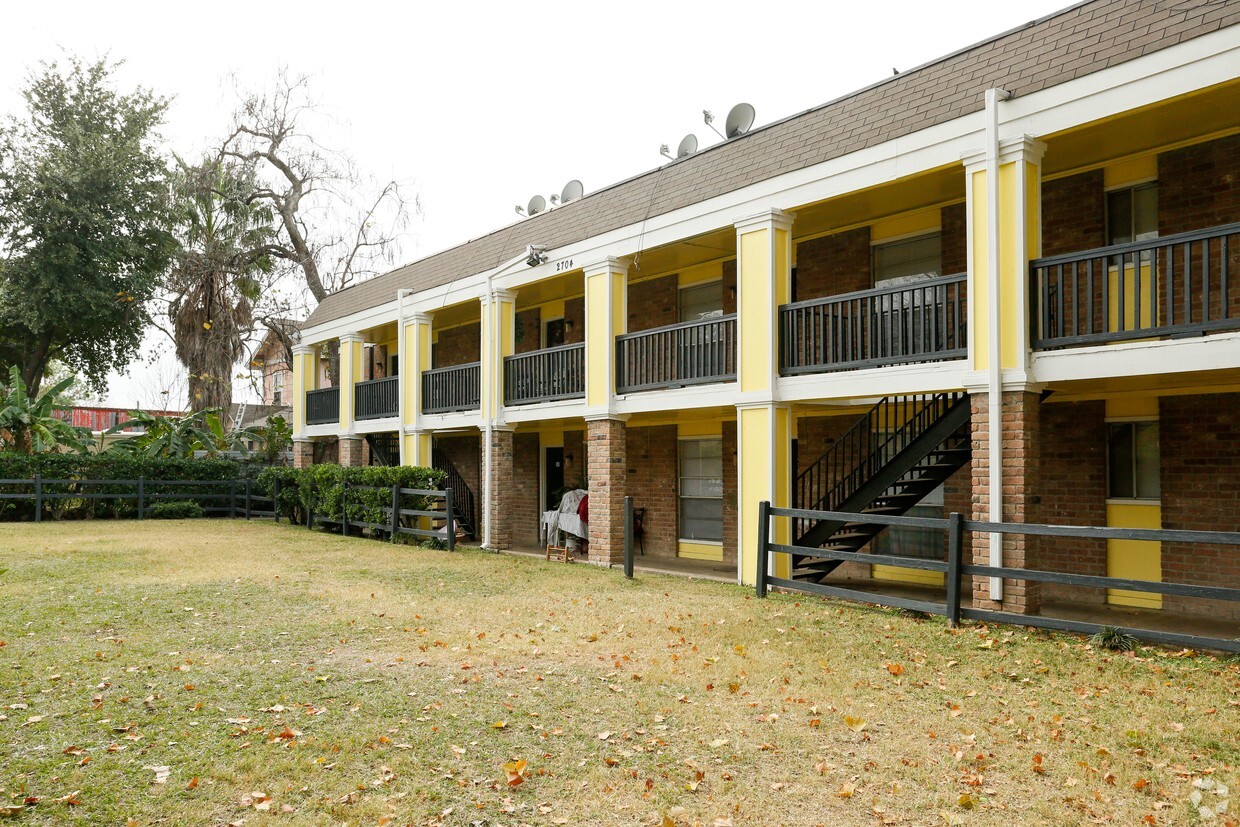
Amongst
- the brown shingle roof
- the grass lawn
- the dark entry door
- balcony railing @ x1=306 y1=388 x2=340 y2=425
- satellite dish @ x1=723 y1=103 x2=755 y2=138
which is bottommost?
the grass lawn

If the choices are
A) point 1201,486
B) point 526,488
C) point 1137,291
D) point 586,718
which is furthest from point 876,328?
point 526,488

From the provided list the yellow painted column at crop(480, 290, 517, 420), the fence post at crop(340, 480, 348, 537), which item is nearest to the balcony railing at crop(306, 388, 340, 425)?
the fence post at crop(340, 480, 348, 537)

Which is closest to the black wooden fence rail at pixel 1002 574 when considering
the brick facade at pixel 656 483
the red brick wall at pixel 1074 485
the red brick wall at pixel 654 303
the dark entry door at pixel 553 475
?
the red brick wall at pixel 1074 485

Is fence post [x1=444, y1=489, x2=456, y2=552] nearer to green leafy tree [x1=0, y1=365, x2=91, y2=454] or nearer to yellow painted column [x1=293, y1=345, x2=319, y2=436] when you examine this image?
yellow painted column [x1=293, y1=345, x2=319, y2=436]

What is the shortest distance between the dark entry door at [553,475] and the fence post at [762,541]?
973 cm

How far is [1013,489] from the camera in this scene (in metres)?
9.29

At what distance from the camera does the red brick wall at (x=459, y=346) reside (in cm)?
2217

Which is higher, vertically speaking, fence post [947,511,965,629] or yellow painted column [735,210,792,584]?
yellow painted column [735,210,792,584]

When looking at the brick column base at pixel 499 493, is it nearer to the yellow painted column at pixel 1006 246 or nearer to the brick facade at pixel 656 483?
the brick facade at pixel 656 483

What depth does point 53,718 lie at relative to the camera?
225 inches

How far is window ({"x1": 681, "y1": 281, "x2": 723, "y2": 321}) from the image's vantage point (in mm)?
15891

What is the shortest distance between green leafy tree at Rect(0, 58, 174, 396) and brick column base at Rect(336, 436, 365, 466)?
12.3 m

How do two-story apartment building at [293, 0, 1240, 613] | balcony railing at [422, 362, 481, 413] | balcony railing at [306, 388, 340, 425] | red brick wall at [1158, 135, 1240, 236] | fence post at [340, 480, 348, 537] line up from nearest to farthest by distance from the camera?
two-story apartment building at [293, 0, 1240, 613]
red brick wall at [1158, 135, 1240, 236]
balcony railing at [422, 362, 481, 413]
fence post at [340, 480, 348, 537]
balcony railing at [306, 388, 340, 425]

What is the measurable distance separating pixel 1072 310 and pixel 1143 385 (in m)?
1.49
